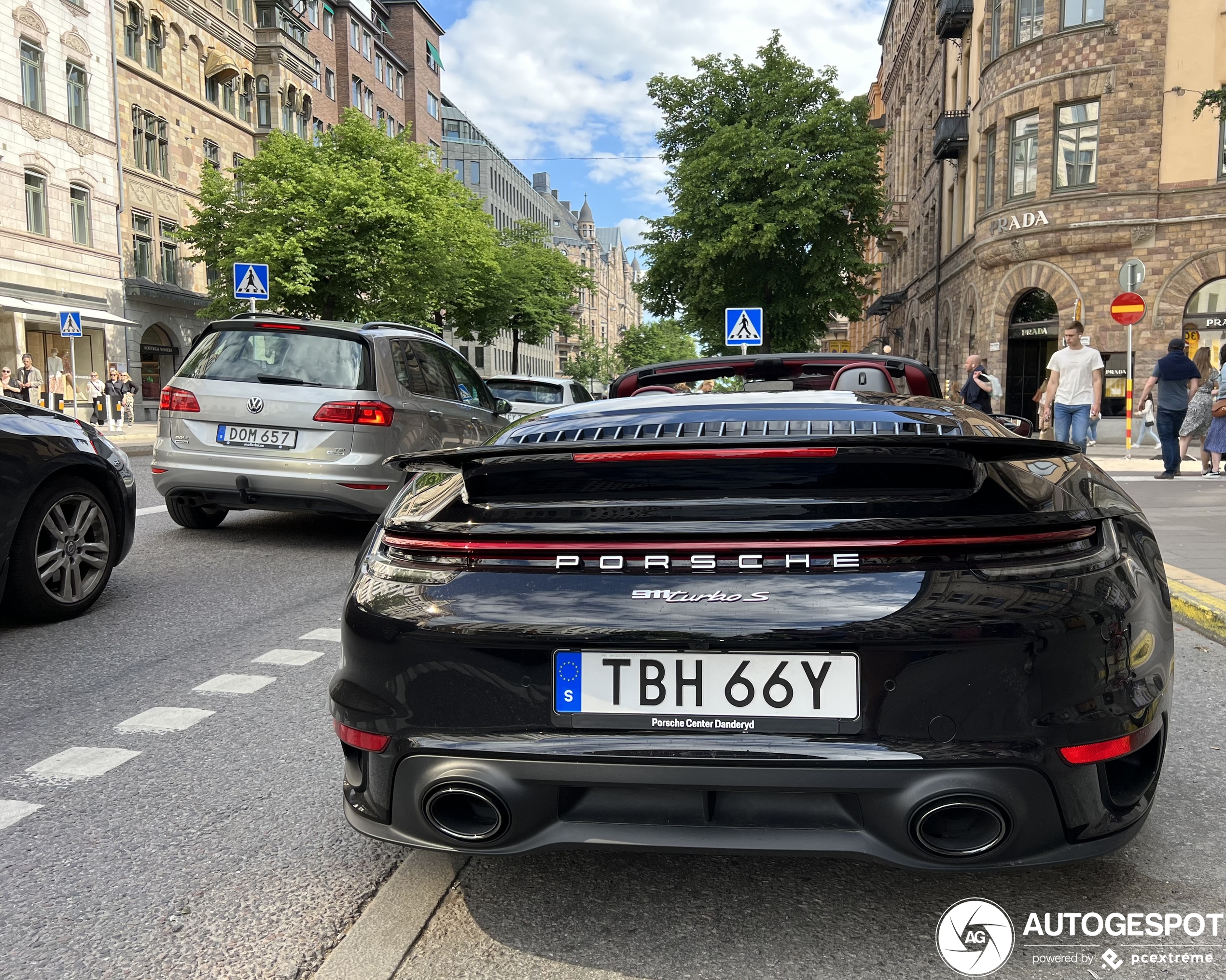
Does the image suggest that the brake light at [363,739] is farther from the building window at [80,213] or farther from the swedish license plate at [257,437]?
the building window at [80,213]

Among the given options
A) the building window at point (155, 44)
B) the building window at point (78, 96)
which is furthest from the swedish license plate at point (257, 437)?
the building window at point (155, 44)

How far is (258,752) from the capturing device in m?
3.50

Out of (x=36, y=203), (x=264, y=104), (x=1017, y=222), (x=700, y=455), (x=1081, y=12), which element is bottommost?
(x=700, y=455)

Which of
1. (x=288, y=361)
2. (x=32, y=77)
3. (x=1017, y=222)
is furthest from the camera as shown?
(x=32, y=77)

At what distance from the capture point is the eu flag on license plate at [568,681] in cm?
208

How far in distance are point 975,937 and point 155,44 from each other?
140 ft

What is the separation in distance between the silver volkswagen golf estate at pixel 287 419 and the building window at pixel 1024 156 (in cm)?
2370

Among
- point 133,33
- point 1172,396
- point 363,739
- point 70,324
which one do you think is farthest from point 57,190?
point 363,739

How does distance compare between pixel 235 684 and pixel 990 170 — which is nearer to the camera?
pixel 235 684

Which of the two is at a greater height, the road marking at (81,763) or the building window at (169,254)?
the building window at (169,254)

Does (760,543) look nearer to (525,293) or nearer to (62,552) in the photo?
(62,552)

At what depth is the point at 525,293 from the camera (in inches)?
2060

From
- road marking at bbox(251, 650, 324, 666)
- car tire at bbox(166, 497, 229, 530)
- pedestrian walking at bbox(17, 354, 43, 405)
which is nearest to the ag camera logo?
road marking at bbox(251, 650, 324, 666)

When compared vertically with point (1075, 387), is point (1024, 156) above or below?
above
